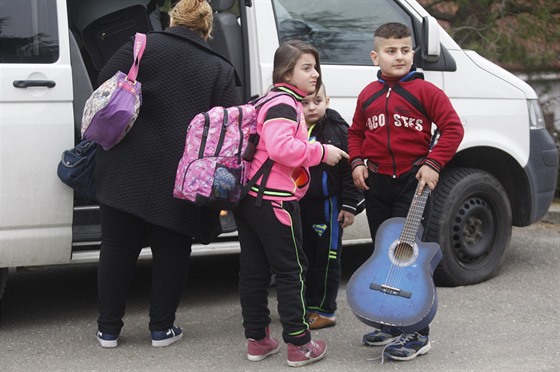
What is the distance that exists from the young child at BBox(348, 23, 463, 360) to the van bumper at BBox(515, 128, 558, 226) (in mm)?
1803

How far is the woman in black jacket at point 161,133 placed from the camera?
4.51 m

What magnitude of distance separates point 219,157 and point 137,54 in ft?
2.09

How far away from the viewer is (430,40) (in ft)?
18.4

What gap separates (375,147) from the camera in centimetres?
463

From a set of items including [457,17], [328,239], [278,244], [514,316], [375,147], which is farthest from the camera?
[457,17]

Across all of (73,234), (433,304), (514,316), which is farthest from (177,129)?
(514,316)

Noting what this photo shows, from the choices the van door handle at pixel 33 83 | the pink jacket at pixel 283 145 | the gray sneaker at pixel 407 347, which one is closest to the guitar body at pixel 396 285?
the gray sneaker at pixel 407 347

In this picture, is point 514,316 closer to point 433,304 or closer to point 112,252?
point 433,304

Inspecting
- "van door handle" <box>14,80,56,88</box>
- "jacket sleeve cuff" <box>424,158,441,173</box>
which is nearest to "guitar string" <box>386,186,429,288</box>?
"jacket sleeve cuff" <box>424,158,441,173</box>

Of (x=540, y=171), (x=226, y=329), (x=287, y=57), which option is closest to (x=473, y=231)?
(x=540, y=171)

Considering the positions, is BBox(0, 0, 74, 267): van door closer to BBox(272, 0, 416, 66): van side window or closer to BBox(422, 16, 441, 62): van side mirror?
BBox(272, 0, 416, 66): van side window

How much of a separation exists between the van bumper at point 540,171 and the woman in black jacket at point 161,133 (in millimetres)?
2377

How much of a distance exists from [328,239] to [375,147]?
0.58 m

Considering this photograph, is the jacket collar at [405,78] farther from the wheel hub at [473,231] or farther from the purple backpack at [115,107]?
the wheel hub at [473,231]
